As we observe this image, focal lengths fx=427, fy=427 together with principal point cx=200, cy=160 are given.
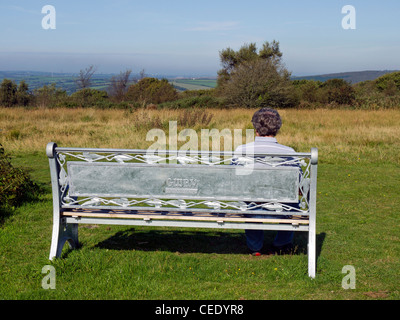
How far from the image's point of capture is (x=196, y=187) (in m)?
3.78

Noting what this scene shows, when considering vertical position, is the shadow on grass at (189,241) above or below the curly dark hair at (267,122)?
below

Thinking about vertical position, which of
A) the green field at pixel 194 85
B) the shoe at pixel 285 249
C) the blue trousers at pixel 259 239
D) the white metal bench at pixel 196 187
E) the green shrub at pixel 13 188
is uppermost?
the green field at pixel 194 85

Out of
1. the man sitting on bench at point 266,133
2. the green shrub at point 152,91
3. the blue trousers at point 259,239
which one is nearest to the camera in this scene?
the man sitting on bench at point 266,133

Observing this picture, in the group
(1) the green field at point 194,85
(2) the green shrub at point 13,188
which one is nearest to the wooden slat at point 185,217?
(2) the green shrub at point 13,188

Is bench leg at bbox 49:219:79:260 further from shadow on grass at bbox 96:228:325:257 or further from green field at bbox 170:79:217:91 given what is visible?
green field at bbox 170:79:217:91

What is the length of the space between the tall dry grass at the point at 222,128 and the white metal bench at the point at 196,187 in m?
7.62

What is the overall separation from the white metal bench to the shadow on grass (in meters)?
0.87

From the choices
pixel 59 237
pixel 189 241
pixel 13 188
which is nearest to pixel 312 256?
pixel 189 241

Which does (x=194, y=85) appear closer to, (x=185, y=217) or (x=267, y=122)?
(x=267, y=122)

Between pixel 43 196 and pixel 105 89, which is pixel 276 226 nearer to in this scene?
pixel 43 196

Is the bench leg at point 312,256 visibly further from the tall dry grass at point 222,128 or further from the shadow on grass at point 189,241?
the tall dry grass at point 222,128

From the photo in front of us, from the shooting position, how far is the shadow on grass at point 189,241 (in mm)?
4754

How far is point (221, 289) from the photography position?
3633 mm

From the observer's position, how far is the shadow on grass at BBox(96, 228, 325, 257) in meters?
4.75
